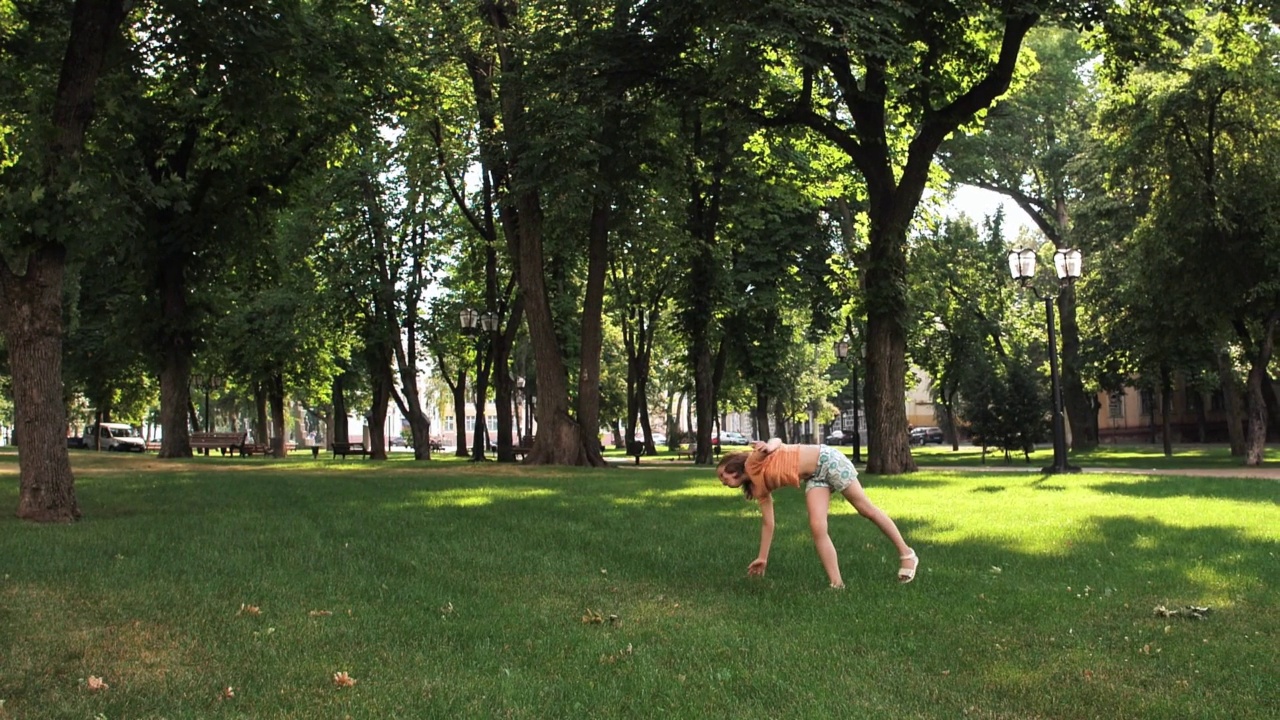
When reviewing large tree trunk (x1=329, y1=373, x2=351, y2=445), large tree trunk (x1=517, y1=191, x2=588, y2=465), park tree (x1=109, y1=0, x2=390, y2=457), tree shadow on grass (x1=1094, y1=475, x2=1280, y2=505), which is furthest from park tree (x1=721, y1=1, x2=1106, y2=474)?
large tree trunk (x1=329, y1=373, x2=351, y2=445)

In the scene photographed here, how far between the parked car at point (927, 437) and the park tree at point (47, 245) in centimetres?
7227

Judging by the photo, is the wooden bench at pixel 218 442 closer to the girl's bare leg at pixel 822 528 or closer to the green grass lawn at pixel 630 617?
the green grass lawn at pixel 630 617

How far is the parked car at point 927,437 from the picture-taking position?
7919cm

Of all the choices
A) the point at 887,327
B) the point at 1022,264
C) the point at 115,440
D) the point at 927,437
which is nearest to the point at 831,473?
the point at 887,327

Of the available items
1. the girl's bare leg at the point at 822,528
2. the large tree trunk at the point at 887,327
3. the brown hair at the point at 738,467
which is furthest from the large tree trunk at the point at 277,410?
the girl's bare leg at the point at 822,528

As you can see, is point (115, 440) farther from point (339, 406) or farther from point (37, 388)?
point (37, 388)

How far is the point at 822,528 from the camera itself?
6.95m

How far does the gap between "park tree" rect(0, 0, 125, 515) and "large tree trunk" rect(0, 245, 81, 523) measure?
1 centimetres

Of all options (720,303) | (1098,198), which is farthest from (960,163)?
(720,303)

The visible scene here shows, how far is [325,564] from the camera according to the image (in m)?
8.12

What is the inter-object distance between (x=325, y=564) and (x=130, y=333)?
70.0 feet

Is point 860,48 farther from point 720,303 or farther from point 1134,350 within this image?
point 1134,350

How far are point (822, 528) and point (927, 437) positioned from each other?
77591mm

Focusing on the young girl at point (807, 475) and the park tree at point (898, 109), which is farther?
the park tree at point (898, 109)
